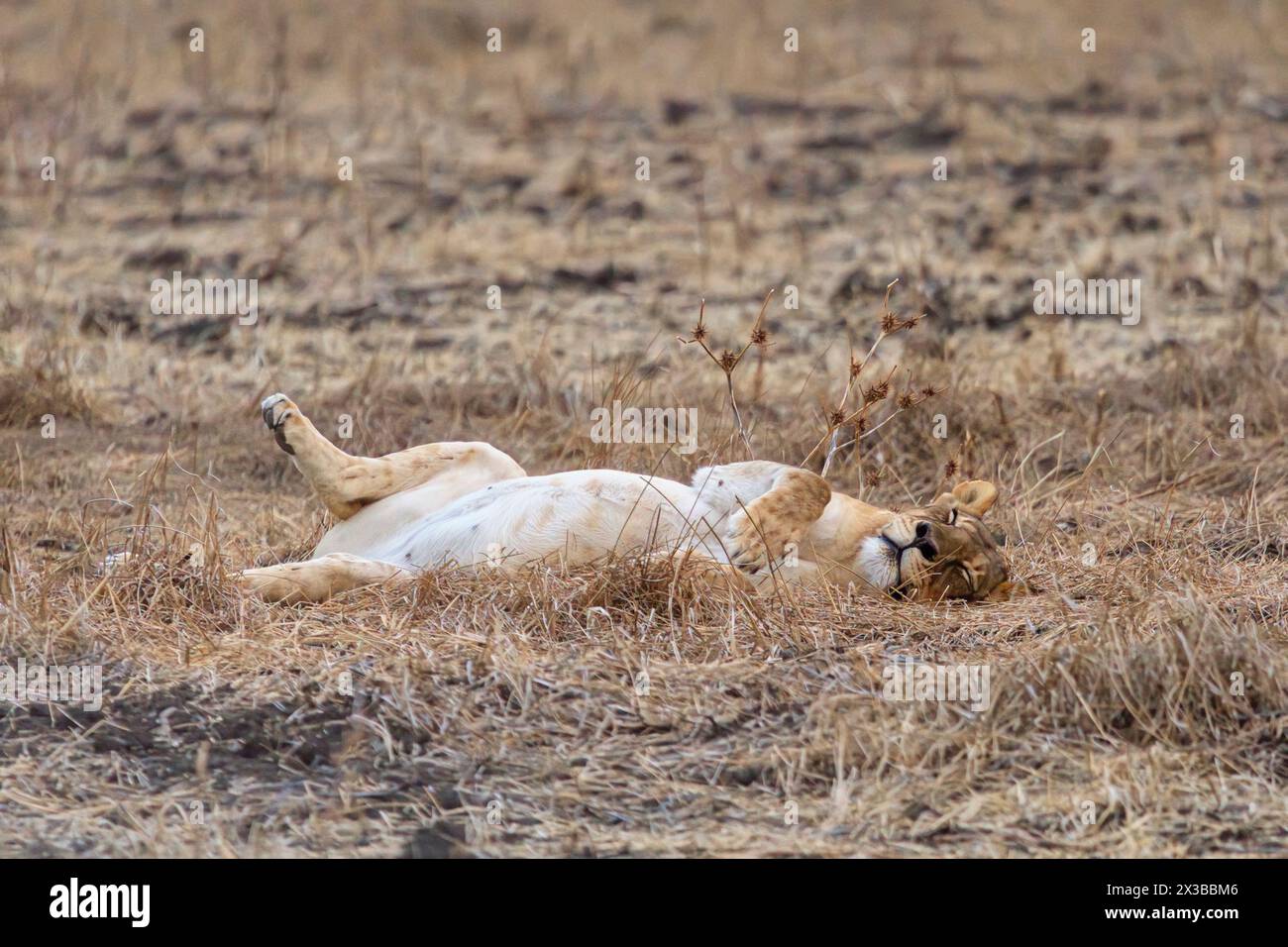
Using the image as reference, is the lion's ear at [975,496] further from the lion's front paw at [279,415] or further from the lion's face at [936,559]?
the lion's front paw at [279,415]

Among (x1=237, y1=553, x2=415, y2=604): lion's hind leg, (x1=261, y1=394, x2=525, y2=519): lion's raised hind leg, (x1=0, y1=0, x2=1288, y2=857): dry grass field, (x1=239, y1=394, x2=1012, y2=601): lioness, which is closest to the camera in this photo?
(x1=0, y1=0, x2=1288, y2=857): dry grass field

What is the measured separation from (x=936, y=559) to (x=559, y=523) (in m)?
1.17

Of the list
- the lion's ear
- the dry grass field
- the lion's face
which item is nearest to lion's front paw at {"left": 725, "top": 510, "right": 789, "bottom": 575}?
the dry grass field

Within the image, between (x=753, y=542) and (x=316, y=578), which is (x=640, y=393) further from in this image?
(x=316, y=578)

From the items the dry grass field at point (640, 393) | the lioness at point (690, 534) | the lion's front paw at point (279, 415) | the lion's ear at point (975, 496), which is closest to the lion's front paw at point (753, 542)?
the lioness at point (690, 534)

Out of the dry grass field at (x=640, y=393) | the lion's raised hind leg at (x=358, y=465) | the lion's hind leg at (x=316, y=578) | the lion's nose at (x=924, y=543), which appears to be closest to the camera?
the dry grass field at (x=640, y=393)

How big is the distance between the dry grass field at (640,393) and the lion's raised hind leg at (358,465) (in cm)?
34

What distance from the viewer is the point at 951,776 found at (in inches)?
169

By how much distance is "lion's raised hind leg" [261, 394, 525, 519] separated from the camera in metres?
6.00

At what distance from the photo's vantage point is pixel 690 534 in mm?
5402

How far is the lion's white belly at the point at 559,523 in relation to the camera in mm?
5492

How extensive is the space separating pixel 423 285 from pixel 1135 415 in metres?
4.37

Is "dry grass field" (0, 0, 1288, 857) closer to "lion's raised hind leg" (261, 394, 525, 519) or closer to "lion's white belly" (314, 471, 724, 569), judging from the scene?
"lion's white belly" (314, 471, 724, 569)
